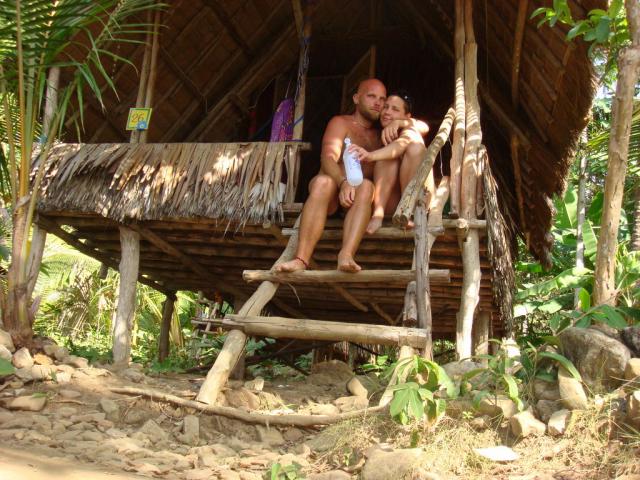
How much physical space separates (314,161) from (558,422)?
171 inches

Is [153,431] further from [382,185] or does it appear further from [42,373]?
[382,185]

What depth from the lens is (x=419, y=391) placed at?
93.4 inches

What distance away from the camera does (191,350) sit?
950 cm

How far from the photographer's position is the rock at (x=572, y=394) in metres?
2.39

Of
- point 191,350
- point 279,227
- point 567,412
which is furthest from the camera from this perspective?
point 191,350

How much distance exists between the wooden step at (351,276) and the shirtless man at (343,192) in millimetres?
35

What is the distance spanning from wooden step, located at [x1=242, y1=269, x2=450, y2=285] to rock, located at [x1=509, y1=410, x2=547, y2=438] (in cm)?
108

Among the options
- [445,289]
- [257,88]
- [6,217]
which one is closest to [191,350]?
[6,217]

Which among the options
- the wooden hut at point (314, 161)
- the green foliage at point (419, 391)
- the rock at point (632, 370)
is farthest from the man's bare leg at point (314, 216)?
the rock at point (632, 370)

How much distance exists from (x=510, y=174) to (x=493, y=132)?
0.41 meters

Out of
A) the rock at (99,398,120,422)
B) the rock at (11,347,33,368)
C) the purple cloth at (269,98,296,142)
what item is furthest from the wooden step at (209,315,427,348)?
the purple cloth at (269,98,296,142)

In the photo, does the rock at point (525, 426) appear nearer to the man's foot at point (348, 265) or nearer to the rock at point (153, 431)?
the man's foot at point (348, 265)

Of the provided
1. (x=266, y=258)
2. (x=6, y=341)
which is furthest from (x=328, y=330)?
(x=266, y=258)

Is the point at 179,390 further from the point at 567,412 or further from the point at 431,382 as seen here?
the point at 567,412
